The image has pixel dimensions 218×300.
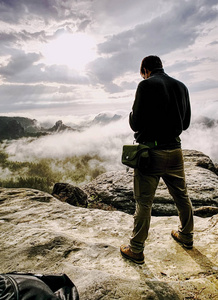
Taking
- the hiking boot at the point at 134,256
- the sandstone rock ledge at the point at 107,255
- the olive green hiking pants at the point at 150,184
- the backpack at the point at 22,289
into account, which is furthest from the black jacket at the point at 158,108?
the backpack at the point at 22,289

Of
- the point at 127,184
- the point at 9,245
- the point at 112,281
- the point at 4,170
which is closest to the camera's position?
the point at 112,281

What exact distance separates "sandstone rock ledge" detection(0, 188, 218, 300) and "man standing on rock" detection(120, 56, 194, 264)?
488 millimetres

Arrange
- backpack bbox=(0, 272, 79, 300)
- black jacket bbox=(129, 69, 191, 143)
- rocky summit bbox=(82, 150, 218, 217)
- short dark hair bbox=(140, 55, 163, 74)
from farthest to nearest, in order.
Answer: rocky summit bbox=(82, 150, 218, 217) < short dark hair bbox=(140, 55, 163, 74) < black jacket bbox=(129, 69, 191, 143) < backpack bbox=(0, 272, 79, 300)

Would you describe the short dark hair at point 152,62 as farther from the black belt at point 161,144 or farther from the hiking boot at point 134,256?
the hiking boot at point 134,256

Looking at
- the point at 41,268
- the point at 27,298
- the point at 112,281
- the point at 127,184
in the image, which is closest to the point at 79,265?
the point at 41,268

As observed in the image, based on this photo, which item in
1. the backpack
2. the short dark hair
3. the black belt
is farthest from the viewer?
the short dark hair

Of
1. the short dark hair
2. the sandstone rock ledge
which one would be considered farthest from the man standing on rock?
the sandstone rock ledge

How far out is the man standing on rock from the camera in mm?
3064

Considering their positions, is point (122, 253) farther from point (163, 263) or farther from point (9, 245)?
point (9, 245)

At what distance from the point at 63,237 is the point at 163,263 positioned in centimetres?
223

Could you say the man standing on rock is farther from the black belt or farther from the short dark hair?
the short dark hair

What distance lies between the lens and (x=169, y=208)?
340 inches

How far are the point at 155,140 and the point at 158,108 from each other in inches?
22.5

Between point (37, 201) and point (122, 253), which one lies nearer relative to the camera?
point (122, 253)
